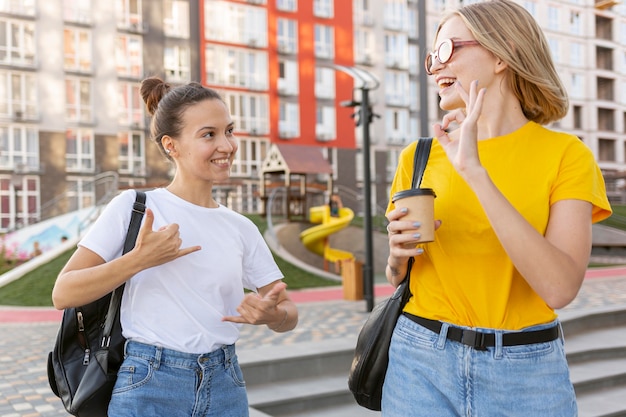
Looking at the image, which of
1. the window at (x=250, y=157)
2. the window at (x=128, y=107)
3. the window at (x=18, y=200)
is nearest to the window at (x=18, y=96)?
the window at (x=18, y=200)

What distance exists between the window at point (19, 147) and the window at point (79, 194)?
5.49 ft

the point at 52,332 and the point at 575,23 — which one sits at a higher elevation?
the point at 575,23

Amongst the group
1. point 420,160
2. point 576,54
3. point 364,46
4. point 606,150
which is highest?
point 576,54

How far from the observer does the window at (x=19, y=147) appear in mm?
28192

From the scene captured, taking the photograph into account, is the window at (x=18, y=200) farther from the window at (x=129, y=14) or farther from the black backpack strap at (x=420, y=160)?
the black backpack strap at (x=420, y=160)

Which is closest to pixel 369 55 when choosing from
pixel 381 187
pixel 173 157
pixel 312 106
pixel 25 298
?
pixel 312 106

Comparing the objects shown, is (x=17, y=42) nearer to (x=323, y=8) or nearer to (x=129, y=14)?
(x=129, y=14)

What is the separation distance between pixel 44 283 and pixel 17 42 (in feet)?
59.2

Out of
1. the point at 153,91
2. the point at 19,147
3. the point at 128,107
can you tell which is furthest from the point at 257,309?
the point at 128,107

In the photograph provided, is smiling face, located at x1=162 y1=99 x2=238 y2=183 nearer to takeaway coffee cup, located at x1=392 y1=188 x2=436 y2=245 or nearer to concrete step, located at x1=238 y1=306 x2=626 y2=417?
takeaway coffee cup, located at x1=392 y1=188 x2=436 y2=245

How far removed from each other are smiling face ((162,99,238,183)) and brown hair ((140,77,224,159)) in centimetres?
2

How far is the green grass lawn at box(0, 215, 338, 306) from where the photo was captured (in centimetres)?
1373

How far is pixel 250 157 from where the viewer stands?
113ft

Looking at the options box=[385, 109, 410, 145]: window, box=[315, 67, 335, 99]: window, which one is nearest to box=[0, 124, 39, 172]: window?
box=[315, 67, 335, 99]: window
